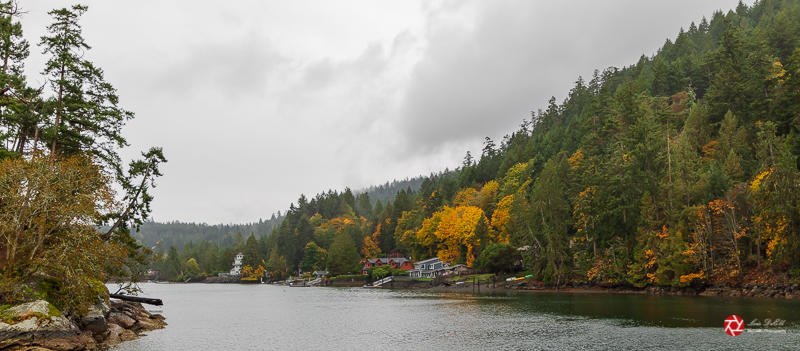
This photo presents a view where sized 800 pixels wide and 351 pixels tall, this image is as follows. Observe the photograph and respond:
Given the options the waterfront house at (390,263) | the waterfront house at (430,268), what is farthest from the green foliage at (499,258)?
the waterfront house at (390,263)

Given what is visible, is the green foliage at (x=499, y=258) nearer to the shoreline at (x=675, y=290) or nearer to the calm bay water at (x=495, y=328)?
the shoreline at (x=675, y=290)

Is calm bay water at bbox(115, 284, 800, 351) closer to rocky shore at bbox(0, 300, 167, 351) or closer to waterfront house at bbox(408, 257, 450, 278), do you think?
rocky shore at bbox(0, 300, 167, 351)

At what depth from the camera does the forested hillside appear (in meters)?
70.4

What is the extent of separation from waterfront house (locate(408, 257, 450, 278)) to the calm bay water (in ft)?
241

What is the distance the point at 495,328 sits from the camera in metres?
44.8

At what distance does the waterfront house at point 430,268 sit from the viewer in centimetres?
13936

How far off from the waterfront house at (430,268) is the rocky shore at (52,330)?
105 meters

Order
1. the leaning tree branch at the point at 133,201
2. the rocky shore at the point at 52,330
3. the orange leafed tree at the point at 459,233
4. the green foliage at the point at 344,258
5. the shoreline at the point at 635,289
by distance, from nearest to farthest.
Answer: the rocky shore at the point at 52,330
the leaning tree branch at the point at 133,201
the shoreline at the point at 635,289
the orange leafed tree at the point at 459,233
the green foliage at the point at 344,258

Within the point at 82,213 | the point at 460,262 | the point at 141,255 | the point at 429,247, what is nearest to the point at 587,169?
the point at 460,262

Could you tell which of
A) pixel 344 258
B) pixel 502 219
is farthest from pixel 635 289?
pixel 344 258

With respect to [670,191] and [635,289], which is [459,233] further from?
[670,191]

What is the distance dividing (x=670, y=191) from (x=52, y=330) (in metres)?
81.6

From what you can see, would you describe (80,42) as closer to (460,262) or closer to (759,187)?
(759,187)

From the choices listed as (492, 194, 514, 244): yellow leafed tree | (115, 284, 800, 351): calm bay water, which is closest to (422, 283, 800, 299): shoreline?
(115, 284, 800, 351): calm bay water
